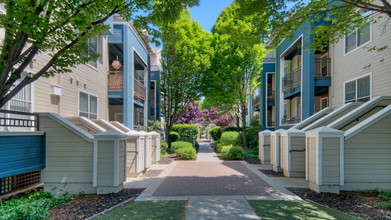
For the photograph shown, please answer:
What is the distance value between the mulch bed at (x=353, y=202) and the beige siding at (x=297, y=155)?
1769 millimetres

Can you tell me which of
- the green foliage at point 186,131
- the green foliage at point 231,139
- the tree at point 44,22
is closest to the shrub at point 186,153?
the green foliage at point 231,139

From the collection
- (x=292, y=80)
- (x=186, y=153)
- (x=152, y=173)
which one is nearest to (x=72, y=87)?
(x=152, y=173)

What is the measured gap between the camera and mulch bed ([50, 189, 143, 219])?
4.43 metres

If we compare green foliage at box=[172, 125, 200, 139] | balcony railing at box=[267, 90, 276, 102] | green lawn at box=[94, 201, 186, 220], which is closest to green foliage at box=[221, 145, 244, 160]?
green lawn at box=[94, 201, 186, 220]

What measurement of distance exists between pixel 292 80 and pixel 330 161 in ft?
33.6

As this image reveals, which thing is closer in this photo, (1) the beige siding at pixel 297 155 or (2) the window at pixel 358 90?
(1) the beige siding at pixel 297 155

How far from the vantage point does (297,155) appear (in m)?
7.69

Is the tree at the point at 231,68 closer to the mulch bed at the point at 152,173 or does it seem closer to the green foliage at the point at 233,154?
the green foliage at the point at 233,154

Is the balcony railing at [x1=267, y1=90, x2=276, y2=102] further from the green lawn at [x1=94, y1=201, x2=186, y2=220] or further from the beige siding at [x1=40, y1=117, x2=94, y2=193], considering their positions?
the beige siding at [x1=40, y1=117, x2=94, y2=193]

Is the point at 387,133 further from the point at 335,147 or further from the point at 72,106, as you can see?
the point at 72,106

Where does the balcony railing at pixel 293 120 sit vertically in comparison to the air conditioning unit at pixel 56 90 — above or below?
below

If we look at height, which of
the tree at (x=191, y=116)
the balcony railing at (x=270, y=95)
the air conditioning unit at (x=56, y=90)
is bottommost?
the tree at (x=191, y=116)

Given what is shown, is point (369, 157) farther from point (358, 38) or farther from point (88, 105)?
point (88, 105)

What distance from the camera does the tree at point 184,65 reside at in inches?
579
